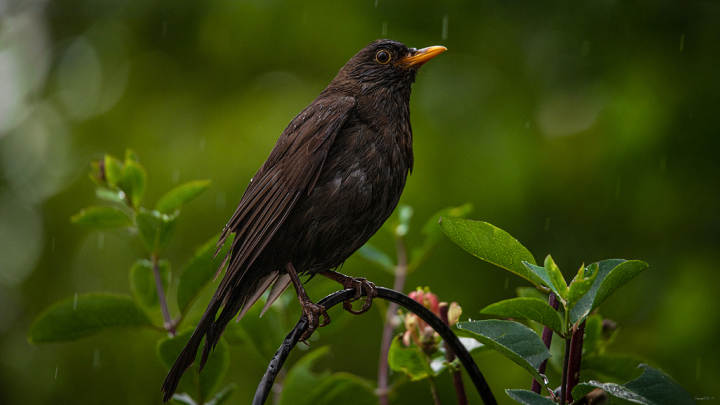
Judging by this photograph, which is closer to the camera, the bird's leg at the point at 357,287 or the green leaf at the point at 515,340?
the green leaf at the point at 515,340

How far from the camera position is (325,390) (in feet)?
6.90

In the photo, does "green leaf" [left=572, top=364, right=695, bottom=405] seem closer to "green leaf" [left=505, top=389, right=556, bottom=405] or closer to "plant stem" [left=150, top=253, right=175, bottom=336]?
"green leaf" [left=505, top=389, right=556, bottom=405]

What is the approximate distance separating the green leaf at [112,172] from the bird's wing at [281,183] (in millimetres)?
378

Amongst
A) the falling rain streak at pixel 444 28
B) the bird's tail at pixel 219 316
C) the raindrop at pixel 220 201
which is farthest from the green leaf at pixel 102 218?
the falling rain streak at pixel 444 28

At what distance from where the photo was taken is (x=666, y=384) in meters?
1.34

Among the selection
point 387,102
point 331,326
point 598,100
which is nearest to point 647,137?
point 598,100

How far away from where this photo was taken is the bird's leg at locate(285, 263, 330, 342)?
6.82ft

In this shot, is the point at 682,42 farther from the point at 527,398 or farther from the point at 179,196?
the point at 527,398

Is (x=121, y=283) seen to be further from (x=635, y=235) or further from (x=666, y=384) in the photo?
(x=666, y=384)

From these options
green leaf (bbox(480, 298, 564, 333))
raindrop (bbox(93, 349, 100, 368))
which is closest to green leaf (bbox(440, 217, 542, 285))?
green leaf (bbox(480, 298, 564, 333))

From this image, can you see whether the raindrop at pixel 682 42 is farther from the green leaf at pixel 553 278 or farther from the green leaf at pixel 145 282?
the green leaf at pixel 145 282

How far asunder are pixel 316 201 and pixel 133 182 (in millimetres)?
612

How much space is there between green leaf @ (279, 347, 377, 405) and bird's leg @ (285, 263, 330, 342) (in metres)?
0.12

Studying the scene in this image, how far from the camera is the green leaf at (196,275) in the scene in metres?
2.12
